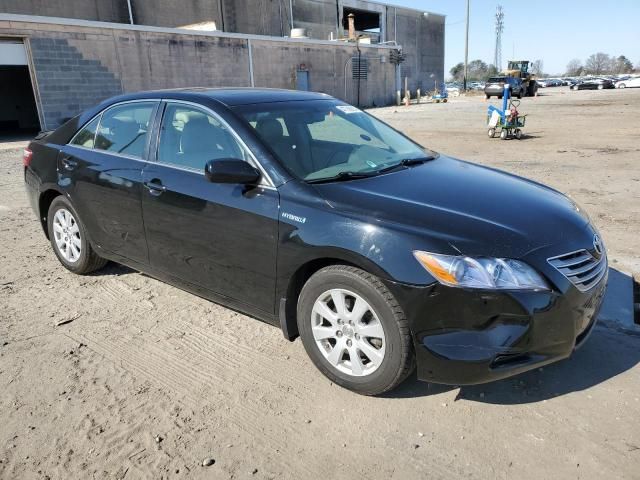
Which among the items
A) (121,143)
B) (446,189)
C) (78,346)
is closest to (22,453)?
(78,346)

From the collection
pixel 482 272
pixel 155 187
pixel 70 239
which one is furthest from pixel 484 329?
pixel 70 239

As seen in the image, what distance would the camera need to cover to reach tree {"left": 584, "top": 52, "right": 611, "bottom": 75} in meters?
132

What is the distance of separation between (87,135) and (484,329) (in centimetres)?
376

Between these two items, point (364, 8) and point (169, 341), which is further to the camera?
point (364, 8)

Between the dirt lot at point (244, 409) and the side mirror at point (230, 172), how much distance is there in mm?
1168

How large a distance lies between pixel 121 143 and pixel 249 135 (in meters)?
1.44

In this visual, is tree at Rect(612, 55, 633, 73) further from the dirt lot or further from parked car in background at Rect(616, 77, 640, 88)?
the dirt lot

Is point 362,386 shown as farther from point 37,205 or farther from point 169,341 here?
point 37,205

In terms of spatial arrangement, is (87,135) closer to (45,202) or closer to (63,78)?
(45,202)

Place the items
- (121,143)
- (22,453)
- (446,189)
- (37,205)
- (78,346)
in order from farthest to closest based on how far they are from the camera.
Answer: (37,205)
(121,143)
(78,346)
(446,189)
(22,453)

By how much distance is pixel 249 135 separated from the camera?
10.8 ft

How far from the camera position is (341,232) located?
2752mm

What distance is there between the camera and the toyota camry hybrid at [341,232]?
99.0 inches

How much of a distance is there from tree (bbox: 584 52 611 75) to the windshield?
484 feet
